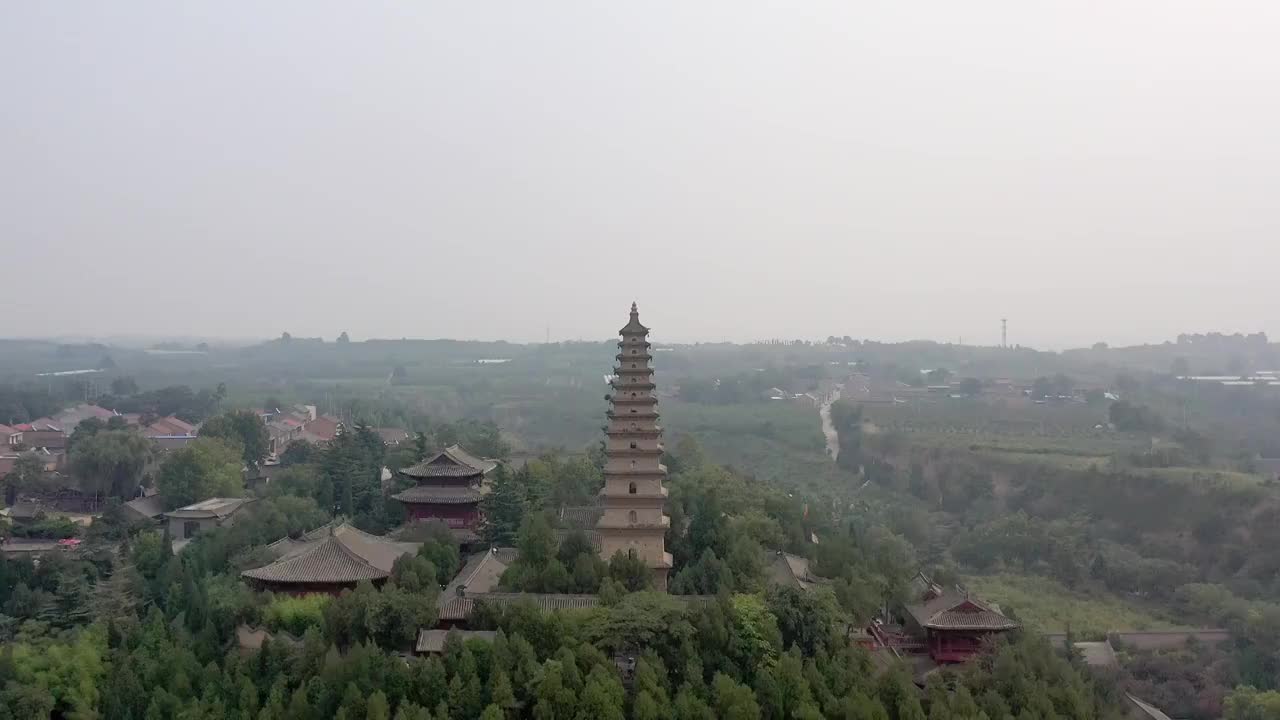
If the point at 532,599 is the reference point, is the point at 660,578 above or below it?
below

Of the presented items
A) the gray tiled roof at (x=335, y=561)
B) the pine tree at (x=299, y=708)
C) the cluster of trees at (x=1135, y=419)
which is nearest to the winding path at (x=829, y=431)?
the cluster of trees at (x=1135, y=419)

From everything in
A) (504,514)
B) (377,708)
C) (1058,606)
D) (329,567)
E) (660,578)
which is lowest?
(1058,606)

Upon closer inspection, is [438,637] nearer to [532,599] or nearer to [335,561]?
[532,599]

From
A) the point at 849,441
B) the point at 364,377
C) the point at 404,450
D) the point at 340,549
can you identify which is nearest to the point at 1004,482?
the point at 849,441

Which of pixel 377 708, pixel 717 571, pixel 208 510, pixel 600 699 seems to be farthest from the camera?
pixel 208 510

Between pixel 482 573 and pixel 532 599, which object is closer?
pixel 532 599

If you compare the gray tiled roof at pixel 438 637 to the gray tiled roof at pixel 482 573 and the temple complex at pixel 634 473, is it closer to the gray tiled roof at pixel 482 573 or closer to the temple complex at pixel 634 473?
the gray tiled roof at pixel 482 573

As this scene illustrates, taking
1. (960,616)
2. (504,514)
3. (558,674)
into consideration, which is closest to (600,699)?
(558,674)
